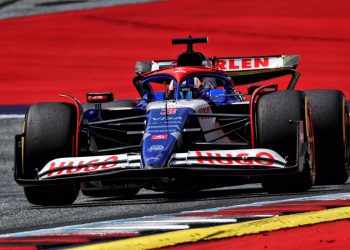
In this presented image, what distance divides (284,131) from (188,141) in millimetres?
899

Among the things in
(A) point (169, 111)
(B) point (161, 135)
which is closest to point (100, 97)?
(A) point (169, 111)

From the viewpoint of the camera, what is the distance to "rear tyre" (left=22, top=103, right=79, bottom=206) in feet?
32.6

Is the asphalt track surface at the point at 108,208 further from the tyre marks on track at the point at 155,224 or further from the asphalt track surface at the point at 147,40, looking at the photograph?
the asphalt track surface at the point at 147,40

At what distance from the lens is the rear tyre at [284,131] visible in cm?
960

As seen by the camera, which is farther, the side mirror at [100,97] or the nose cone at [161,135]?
the side mirror at [100,97]

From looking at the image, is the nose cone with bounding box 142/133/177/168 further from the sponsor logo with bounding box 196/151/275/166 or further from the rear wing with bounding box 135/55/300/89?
the rear wing with bounding box 135/55/300/89

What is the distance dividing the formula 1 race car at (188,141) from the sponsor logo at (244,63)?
66.1 inches

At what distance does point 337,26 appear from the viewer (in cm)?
2331

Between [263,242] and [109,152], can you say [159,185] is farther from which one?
[263,242]

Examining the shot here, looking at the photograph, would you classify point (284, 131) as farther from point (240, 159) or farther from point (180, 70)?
point (180, 70)

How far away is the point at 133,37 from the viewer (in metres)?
24.2

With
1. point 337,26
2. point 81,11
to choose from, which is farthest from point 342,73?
point 81,11

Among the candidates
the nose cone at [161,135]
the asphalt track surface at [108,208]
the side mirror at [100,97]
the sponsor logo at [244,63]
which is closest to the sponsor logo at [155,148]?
the nose cone at [161,135]

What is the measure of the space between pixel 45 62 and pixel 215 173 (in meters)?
14.0
